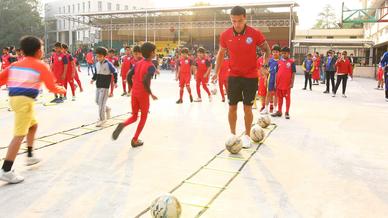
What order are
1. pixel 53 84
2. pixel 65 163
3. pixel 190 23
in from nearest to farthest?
pixel 53 84, pixel 65 163, pixel 190 23

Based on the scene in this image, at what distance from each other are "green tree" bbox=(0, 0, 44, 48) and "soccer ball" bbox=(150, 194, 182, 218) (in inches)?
2737

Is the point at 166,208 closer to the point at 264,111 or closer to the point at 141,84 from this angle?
the point at 141,84

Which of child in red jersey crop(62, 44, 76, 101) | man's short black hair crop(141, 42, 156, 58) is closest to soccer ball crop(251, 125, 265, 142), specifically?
man's short black hair crop(141, 42, 156, 58)

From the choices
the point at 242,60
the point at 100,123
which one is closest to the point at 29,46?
the point at 242,60

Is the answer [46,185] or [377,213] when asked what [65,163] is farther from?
[377,213]

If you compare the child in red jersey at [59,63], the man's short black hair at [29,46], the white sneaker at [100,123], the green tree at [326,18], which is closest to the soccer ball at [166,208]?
the man's short black hair at [29,46]

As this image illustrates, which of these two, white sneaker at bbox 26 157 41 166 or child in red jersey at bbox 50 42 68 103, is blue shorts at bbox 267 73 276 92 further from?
white sneaker at bbox 26 157 41 166

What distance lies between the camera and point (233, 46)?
6.21 meters

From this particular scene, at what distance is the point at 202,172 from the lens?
16.7 feet

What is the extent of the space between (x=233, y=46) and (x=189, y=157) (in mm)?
2002

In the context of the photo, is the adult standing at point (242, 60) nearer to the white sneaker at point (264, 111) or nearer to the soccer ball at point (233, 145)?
the soccer ball at point (233, 145)

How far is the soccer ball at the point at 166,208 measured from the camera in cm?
338

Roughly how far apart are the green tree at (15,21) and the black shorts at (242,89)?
67261 millimetres

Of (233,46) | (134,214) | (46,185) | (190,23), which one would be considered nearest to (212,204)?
(134,214)
